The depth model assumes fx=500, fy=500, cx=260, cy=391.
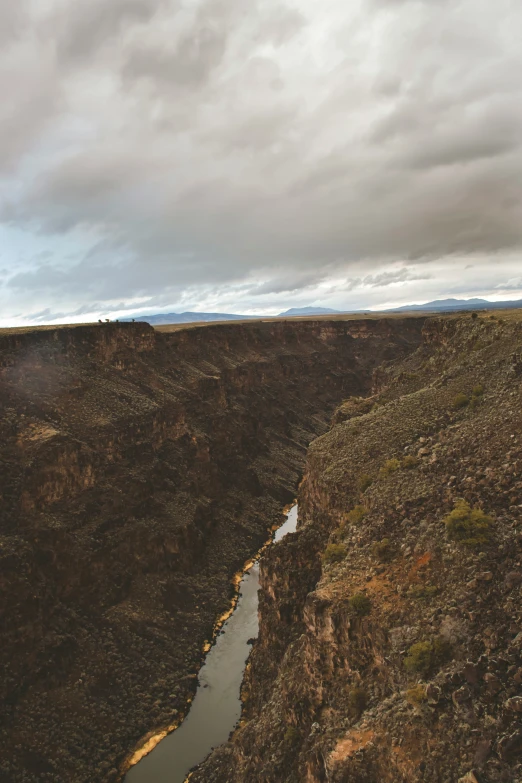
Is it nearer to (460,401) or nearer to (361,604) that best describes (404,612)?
(361,604)

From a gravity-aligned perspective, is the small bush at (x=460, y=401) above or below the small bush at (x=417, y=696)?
above

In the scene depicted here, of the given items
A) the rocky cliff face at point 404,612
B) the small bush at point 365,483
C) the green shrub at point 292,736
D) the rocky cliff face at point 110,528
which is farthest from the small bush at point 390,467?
the rocky cliff face at point 110,528

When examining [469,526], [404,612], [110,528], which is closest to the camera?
[404,612]

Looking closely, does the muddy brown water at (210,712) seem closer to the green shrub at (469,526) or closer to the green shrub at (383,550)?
the green shrub at (383,550)

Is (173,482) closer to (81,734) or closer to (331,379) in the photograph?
(81,734)

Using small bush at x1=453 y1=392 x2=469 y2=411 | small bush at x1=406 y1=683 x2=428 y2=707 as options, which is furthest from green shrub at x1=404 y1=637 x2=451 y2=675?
small bush at x1=453 y1=392 x2=469 y2=411

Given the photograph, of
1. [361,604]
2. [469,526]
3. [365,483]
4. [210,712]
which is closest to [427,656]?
[361,604]
